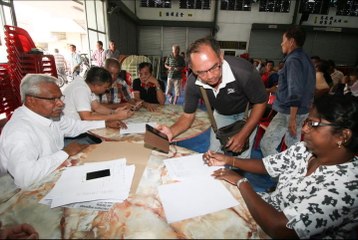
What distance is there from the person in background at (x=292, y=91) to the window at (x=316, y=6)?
44.8ft

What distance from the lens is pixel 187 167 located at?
141cm

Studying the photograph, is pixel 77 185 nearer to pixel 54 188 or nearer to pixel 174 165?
pixel 54 188

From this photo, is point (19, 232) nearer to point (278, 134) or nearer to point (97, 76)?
point (97, 76)

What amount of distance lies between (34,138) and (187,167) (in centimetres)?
112

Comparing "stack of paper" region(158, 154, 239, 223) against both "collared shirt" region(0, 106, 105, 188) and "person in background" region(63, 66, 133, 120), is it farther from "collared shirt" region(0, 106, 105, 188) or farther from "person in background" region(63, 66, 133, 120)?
"person in background" region(63, 66, 133, 120)

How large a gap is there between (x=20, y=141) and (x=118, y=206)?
846 mm

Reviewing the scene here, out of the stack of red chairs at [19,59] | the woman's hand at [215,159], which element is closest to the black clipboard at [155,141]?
the woman's hand at [215,159]

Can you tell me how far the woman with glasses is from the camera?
887mm

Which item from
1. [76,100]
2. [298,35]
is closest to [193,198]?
[76,100]

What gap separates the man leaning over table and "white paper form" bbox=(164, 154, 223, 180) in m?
0.72

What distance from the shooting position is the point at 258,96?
1860mm

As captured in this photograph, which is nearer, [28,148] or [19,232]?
[19,232]

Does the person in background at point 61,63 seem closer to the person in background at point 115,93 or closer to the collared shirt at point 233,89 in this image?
the person in background at point 115,93

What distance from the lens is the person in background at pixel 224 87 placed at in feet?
5.17
